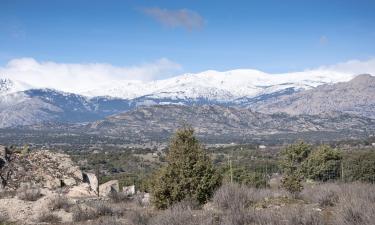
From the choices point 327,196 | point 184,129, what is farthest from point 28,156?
point 327,196

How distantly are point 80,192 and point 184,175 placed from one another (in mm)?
10960

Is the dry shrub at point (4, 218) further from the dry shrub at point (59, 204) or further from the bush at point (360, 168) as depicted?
the bush at point (360, 168)

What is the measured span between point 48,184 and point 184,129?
14.3 metres

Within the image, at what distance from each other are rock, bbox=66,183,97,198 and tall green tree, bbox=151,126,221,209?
8.68 meters

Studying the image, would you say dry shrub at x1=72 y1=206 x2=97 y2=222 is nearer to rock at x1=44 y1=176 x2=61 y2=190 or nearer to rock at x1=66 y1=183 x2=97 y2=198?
rock at x1=66 y1=183 x2=97 y2=198

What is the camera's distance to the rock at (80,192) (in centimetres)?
2971

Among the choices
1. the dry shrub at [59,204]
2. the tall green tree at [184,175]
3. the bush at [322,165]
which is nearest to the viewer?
the dry shrub at [59,204]

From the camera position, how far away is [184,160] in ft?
72.1

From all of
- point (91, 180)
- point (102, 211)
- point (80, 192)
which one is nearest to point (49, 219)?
point (102, 211)

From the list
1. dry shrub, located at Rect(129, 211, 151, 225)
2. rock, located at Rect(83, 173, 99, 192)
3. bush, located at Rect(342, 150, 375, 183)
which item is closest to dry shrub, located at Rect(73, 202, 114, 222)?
dry shrub, located at Rect(129, 211, 151, 225)

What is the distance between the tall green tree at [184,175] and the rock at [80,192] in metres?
8.68

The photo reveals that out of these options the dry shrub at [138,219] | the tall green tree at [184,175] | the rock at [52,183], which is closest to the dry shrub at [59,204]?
the tall green tree at [184,175]

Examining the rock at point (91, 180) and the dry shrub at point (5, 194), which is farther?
the rock at point (91, 180)

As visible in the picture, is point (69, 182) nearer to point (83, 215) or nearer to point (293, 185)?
point (83, 215)
